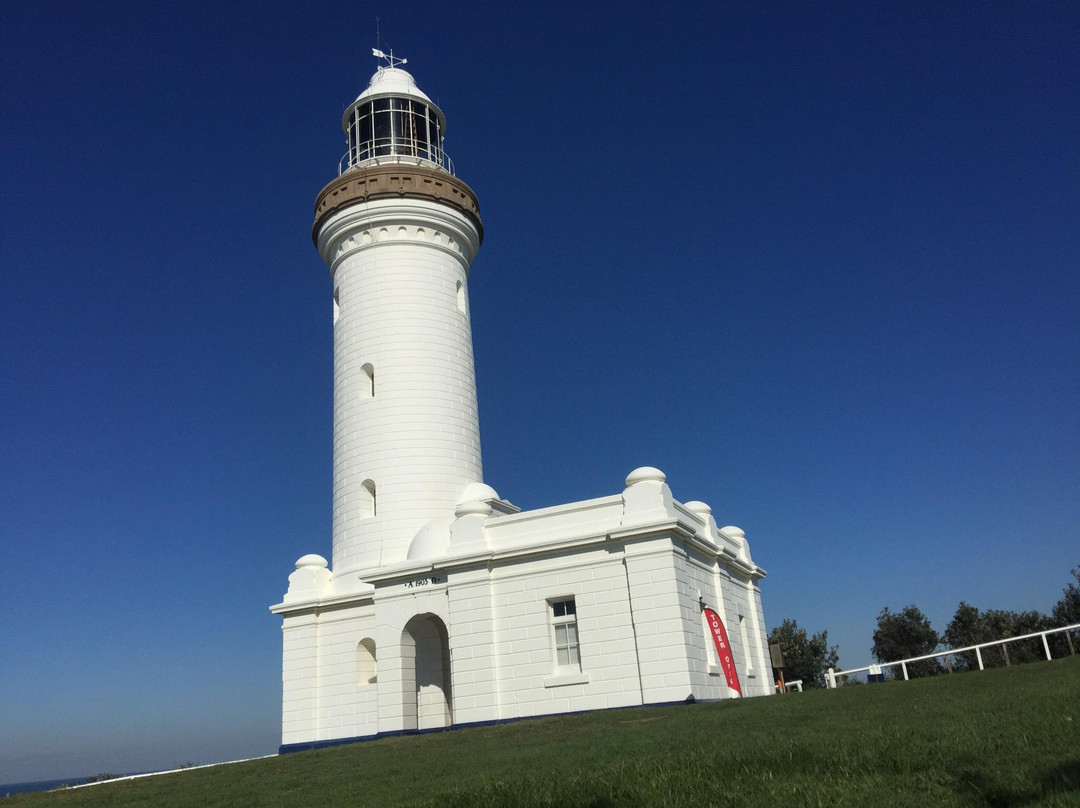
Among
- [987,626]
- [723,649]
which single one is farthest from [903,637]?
[723,649]

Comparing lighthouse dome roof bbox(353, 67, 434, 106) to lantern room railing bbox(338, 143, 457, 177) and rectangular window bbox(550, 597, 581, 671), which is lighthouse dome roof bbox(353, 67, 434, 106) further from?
rectangular window bbox(550, 597, 581, 671)

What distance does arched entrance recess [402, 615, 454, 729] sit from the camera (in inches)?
873

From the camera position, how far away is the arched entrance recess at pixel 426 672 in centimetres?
2217

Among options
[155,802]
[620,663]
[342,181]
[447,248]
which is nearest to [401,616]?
[620,663]

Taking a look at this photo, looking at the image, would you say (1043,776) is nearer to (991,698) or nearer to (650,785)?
(650,785)

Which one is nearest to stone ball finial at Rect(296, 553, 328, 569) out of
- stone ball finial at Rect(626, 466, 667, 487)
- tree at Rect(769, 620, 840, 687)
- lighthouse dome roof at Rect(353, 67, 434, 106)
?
stone ball finial at Rect(626, 466, 667, 487)

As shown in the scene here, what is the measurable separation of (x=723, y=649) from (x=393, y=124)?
19.7m

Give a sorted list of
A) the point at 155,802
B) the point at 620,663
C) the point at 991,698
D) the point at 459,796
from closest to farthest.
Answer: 1. the point at 459,796
2. the point at 991,698
3. the point at 155,802
4. the point at 620,663

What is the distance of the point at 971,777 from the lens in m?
6.44

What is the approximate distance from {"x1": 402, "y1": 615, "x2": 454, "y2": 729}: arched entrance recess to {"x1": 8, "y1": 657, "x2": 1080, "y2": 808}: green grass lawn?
5.53 metres

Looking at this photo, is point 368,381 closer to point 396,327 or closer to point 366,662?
point 396,327

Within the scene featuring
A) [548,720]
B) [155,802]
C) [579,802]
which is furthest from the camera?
[548,720]

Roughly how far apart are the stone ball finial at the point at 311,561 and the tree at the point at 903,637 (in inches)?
1528

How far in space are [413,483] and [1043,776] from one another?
1998cm
